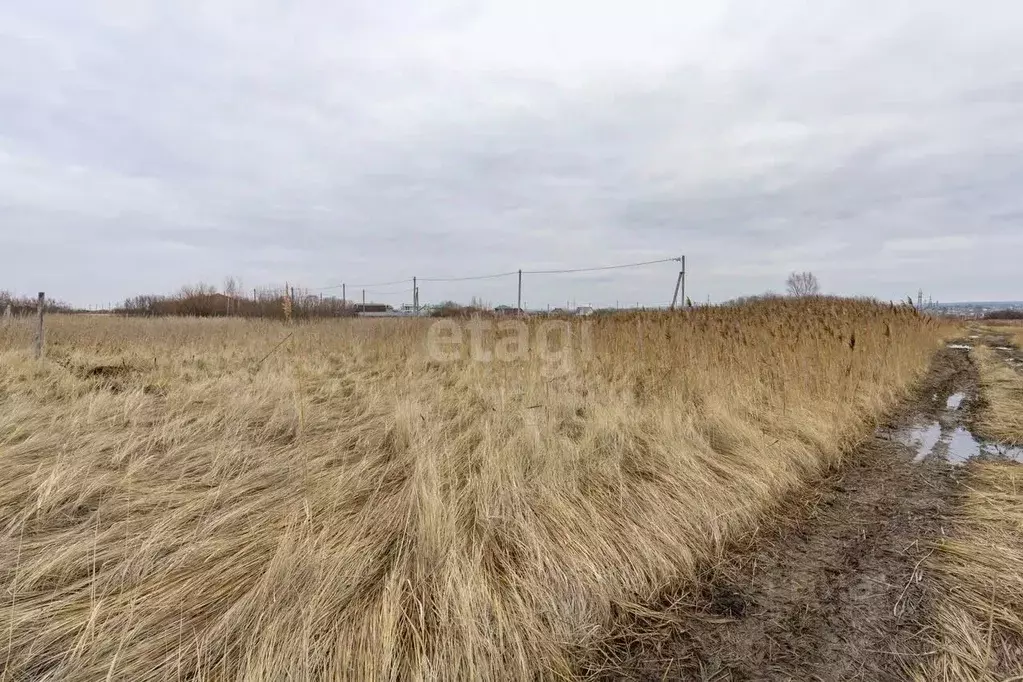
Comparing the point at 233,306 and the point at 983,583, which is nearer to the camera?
the point at 983,583

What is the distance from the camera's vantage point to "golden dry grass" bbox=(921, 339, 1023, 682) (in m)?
1.69

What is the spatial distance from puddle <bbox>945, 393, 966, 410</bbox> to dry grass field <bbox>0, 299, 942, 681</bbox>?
2.24 m

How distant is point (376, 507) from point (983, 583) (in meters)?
3.02

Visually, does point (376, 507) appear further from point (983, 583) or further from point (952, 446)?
point (952, 446)

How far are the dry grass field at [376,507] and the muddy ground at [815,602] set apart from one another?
0.17m

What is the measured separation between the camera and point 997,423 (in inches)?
215

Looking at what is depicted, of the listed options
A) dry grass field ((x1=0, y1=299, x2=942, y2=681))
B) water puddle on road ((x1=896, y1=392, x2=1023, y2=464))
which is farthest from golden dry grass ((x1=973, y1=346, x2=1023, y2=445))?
dry grass field ((x1=0, y1=299, x2=942, y2=681))

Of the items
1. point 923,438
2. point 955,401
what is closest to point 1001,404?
point 955,401

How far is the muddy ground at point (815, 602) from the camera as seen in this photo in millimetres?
1756

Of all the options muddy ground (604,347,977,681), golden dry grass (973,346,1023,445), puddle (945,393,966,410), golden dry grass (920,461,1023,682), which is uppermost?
golden dry grass (973,346,1023,445)

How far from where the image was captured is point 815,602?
6.98ft

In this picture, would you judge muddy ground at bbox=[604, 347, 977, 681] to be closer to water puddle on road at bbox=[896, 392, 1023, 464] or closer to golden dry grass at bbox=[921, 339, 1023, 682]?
golden dry grass at bbox=[921, 339, 1023, 682]

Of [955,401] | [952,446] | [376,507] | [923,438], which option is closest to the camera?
[376,507]

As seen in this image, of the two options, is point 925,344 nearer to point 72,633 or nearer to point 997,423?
point 997,423
